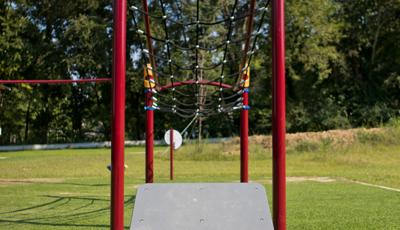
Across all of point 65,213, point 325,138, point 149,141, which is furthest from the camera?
point 325,138

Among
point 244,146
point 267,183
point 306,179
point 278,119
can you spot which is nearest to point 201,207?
point 278,119

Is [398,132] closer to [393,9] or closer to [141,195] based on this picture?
[393,9]

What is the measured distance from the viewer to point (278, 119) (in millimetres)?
3312

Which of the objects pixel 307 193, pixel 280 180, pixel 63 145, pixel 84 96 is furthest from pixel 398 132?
pixel 84 96

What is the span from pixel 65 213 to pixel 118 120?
389 centimetres

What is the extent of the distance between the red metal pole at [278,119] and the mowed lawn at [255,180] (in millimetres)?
2223

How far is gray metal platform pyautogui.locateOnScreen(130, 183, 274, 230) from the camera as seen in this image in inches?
121

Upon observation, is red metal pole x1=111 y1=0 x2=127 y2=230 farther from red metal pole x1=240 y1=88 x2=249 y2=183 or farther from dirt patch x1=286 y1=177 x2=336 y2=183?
dirt patch x1=286 y1=177 x2=336 y2=183

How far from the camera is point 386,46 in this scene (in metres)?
31.9

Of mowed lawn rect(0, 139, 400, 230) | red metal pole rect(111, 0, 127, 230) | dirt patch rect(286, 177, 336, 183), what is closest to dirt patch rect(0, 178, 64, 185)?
mowed lawn rect(0, 139, 400, 230)

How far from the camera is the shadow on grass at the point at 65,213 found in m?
5.84

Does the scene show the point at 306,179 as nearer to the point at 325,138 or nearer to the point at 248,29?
the point at 248,29

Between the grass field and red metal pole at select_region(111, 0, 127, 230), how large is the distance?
2.26 meters

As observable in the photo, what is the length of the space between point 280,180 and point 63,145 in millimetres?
29917
